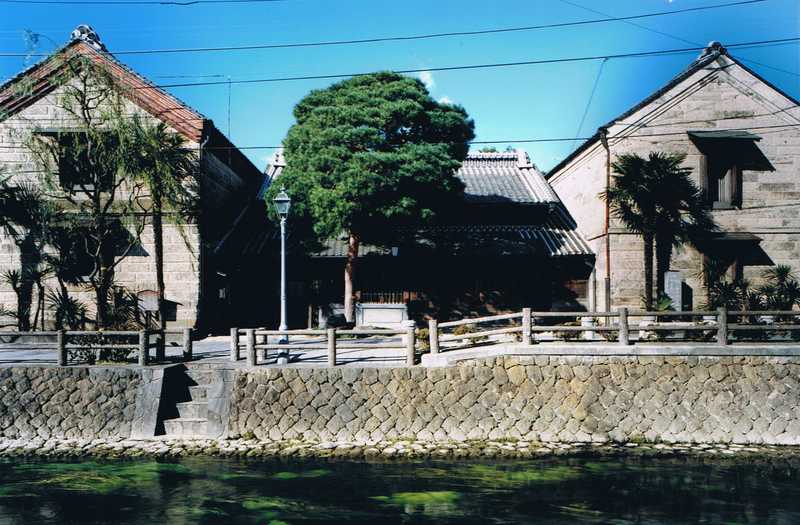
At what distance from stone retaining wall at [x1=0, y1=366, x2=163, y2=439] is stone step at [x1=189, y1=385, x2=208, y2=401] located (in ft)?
2.85

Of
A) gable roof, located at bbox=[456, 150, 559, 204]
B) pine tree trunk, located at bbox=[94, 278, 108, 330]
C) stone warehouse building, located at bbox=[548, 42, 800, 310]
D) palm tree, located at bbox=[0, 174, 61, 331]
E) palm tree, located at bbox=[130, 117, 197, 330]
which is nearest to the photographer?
pine tree trunk, located at bbox=[94, 278, 108, 330]

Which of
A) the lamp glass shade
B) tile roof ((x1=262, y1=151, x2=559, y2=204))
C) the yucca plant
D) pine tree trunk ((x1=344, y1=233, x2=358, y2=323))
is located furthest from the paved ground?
tile roof ((x1=262, y1=151, x2=559, y2=204))

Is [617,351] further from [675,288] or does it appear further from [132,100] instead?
[132,100]

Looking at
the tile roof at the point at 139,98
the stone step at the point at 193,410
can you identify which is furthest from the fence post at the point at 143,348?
the tile roof at the point at 139,98

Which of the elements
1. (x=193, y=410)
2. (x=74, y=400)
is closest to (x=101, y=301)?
(x=74, y=400)

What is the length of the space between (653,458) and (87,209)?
17.6 m

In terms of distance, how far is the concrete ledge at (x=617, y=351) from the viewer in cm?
1155

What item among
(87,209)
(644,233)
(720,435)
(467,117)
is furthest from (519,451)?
(87,209)

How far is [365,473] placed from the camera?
9.98 meters

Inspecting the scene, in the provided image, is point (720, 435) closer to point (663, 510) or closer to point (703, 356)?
point (703, 356)

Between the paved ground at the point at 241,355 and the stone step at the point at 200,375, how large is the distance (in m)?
0.39

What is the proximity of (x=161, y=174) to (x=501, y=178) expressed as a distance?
1471 centimetres

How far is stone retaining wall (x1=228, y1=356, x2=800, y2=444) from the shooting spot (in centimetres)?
1141

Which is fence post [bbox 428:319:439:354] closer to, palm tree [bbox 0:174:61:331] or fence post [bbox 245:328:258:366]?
fence post [bbox 245:328:258:366]
